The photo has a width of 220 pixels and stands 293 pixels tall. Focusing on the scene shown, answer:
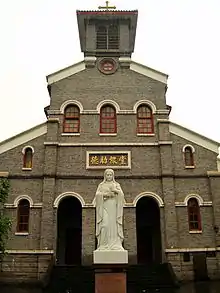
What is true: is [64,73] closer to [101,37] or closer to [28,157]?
[101,37]

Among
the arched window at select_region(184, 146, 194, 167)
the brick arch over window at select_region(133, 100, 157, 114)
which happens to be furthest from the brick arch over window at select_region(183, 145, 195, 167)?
the brick arch over window at select_region(133, 100, 157, 114)

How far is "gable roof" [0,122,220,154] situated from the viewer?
21.0 metres

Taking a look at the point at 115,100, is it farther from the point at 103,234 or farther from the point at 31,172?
the point at 103,234

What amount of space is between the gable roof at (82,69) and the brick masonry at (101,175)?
0.37 metres

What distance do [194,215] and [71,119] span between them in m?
8.39

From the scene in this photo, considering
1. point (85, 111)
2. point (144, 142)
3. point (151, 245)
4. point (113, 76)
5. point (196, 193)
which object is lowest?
point (151, 245)

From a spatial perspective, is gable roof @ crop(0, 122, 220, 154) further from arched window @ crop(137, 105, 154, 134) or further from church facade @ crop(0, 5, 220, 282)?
arched window @ crop(137, 105, 154, 134)

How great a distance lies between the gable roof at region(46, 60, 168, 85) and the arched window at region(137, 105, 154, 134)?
202 cm

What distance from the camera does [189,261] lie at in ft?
62.5

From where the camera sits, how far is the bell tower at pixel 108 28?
24000mm

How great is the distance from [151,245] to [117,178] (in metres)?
4.62

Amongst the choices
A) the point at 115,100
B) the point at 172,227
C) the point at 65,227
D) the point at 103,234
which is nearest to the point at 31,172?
the point at 65,227

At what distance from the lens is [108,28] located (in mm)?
24766

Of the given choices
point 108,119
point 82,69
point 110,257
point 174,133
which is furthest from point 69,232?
point 110,257
